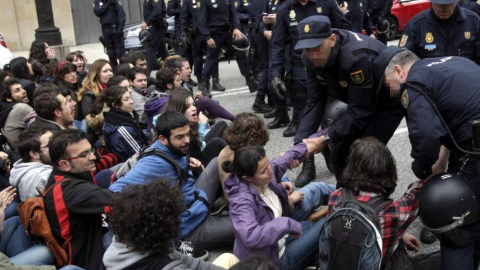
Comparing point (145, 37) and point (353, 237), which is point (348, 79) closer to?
point (353, 237)

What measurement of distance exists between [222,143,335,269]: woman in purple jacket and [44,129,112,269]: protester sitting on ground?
78 cm

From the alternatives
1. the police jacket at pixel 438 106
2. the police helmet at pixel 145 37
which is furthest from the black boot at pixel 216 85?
the police jacket at pixel 438 106

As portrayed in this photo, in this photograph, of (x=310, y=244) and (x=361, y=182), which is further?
(x=310, y=244)

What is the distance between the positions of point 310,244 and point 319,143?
0.85m

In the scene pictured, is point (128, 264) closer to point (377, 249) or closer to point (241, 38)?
point (377, 249)

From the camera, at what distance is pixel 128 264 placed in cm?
258

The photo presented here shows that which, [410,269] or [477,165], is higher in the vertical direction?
[477,165]

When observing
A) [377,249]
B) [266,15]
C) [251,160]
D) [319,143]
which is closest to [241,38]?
[266,15]

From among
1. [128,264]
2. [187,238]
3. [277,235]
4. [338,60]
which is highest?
[338,60]

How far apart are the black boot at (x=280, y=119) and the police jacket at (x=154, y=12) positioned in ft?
15.6

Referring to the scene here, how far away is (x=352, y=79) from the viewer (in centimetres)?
406

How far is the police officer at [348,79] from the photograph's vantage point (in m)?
4.01

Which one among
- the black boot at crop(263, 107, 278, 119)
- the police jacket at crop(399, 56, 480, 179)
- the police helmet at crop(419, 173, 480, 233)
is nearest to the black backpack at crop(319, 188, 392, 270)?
the police helmet at crop(419, 173, 480, 233)

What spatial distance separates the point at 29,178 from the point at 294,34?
10.9ft
